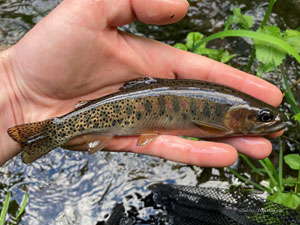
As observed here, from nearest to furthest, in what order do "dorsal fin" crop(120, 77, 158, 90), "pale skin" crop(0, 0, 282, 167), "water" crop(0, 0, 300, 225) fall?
"pale skin" crop(0, 0, 282, 167) → "dorsal fin" crop(120, 77, 158, 90) → "water" crop(0, 0, 300, 225)

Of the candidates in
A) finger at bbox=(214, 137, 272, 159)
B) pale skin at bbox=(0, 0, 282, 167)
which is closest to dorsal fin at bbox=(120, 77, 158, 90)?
pale skin at bbox=(0, 0, 282, 167)

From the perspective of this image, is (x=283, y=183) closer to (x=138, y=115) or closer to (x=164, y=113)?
(x=164, y=113)

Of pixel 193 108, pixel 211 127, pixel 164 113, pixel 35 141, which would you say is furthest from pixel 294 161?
pixel 35 141

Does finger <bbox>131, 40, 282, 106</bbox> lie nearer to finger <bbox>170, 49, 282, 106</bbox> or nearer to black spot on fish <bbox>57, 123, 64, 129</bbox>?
finger <bbox>170, 49, 282, 106</bbox>

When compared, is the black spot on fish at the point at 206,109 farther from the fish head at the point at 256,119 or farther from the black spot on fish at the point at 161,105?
the black spot on fish at the point at 161,105

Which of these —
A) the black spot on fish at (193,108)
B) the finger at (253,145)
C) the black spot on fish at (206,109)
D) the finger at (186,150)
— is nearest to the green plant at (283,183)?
the finger at (253,145)

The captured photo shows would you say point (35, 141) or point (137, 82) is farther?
point (137, 82)

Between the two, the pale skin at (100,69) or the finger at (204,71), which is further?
the finger at (204,71)
